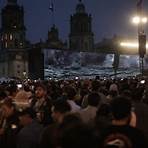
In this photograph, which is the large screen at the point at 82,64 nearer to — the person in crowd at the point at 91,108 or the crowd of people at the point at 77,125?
the crowd of people at the point at 77,125

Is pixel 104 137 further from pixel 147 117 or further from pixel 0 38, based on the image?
pixel 0 38

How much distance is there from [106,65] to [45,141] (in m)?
83.7

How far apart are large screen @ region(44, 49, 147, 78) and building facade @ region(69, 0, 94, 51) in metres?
37.2

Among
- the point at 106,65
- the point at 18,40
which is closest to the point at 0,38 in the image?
the point at 18,40

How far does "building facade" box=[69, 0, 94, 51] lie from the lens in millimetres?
129125

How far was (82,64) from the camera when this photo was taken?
84938mm

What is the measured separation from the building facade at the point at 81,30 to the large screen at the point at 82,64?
37178 millimetres

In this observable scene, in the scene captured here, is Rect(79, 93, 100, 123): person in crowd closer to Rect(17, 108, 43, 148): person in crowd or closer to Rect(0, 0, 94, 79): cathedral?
Rect(17, 108, 43, 148): person in crowd

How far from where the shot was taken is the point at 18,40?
118 metres

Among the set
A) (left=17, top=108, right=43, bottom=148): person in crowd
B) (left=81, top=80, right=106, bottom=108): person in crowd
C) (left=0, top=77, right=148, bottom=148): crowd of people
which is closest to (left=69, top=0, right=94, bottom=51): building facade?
(left=81, top=80, right=106, bottom=108): person in crowd

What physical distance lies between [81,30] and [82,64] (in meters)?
46.6

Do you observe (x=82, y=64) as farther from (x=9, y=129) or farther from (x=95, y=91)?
(x=9, y=129)

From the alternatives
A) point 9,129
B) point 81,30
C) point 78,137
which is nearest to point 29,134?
point 9,129

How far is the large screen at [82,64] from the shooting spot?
77.7m
